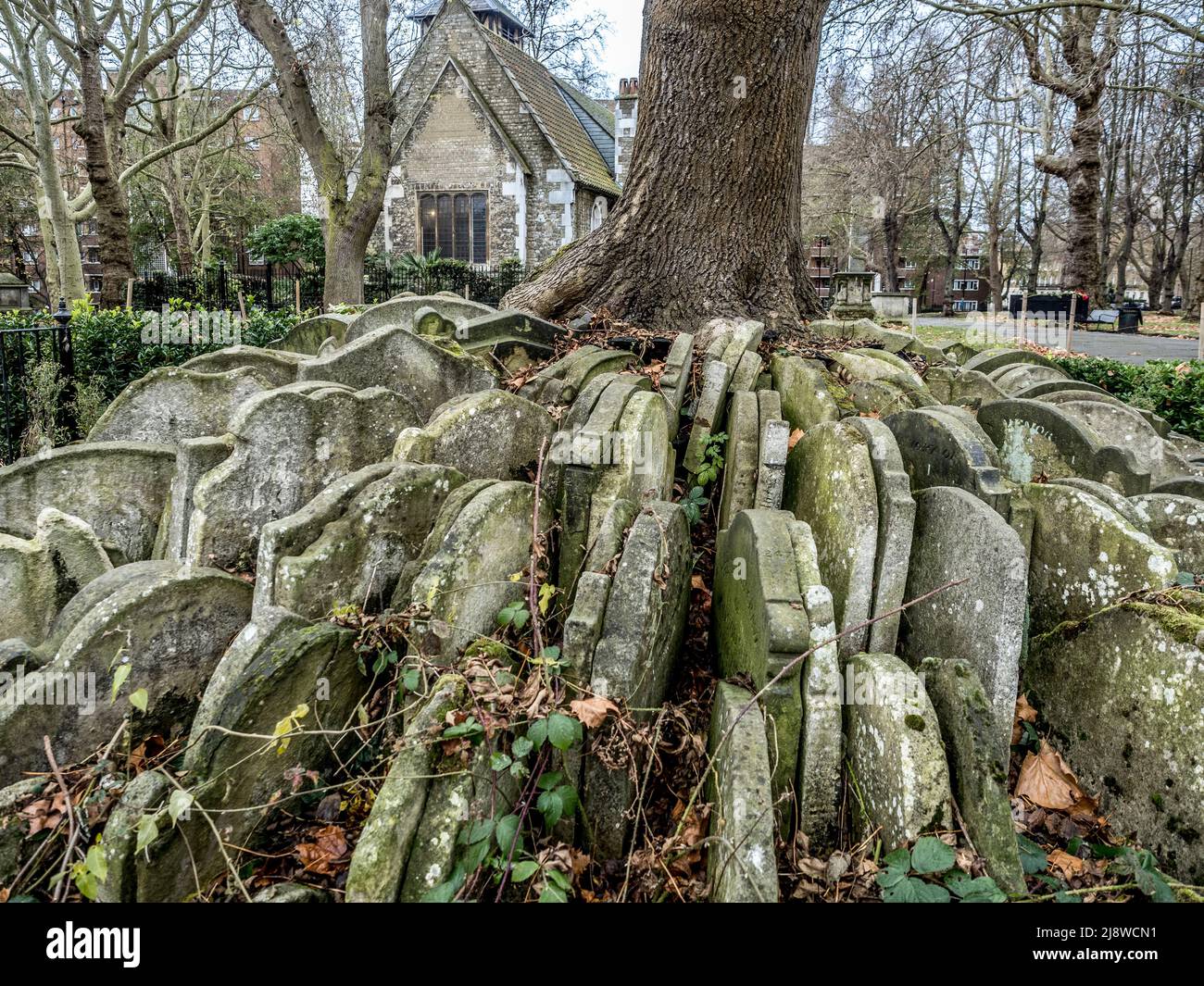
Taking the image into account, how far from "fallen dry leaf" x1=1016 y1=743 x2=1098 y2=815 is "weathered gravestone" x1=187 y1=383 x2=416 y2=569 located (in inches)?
128

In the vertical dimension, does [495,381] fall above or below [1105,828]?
above

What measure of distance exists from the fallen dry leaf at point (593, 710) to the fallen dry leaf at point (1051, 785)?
1.77 metres

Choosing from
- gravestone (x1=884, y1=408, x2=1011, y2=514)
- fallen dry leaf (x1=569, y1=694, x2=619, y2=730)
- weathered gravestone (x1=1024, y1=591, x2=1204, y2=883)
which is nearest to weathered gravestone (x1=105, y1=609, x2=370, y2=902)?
fallen dry leaf (x1=569, y1=694, x2=619, y2=730)

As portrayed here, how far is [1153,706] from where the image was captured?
8.55 feet

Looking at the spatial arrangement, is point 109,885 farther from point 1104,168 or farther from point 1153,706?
point 1104,168

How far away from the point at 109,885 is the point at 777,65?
6.11 m

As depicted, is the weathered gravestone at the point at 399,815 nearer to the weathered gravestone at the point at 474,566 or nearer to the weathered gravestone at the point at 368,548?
the weathered gravestone at the point at 474,566

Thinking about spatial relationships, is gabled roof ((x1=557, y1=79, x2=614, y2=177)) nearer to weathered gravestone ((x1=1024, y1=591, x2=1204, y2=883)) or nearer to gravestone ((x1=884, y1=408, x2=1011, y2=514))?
gravestone ((x1=884, y1=408, x2=1011, y2=514))

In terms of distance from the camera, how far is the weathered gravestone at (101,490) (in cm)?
374

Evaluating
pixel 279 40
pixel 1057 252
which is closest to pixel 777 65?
pixel 279 40

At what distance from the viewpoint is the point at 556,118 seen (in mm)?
28891

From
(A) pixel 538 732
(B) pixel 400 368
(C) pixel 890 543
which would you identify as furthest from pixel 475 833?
(B) pixel 400 368

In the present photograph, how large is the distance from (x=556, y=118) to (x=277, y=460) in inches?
1147

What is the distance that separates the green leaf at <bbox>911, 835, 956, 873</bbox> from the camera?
2213 millimetres
